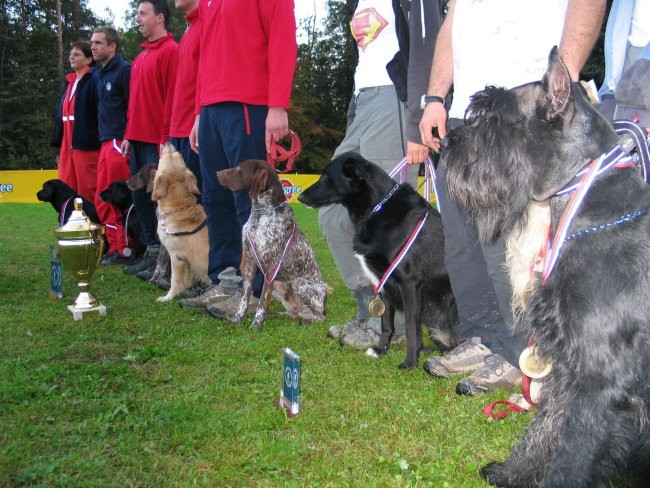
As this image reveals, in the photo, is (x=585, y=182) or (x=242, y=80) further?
(x=242, y=80)

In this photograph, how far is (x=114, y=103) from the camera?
306 inches

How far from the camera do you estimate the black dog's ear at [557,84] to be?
1.96 meters

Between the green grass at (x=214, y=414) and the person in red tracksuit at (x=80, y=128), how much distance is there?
172 inches

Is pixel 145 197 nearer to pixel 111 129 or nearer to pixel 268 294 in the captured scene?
pixel 111 129

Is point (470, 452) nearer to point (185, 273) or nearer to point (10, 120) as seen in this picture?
point (185, 273)

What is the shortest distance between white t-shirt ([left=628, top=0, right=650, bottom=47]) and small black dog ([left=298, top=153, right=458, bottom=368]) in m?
1.83

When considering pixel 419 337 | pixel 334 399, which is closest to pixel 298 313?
pixel 419 337

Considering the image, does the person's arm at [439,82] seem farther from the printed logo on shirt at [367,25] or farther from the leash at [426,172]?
the printed logo on shirt at [367,25]

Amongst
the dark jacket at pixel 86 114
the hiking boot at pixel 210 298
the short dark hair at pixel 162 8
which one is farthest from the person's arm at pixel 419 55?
the dark jacket at pixel 86 114

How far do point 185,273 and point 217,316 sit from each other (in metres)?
1.25

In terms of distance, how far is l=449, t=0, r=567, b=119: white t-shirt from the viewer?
2.87m

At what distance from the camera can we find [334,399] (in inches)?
129

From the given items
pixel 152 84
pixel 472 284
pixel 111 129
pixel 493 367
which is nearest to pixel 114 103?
pixel 111 129

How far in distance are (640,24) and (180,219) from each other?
15.5 ft
